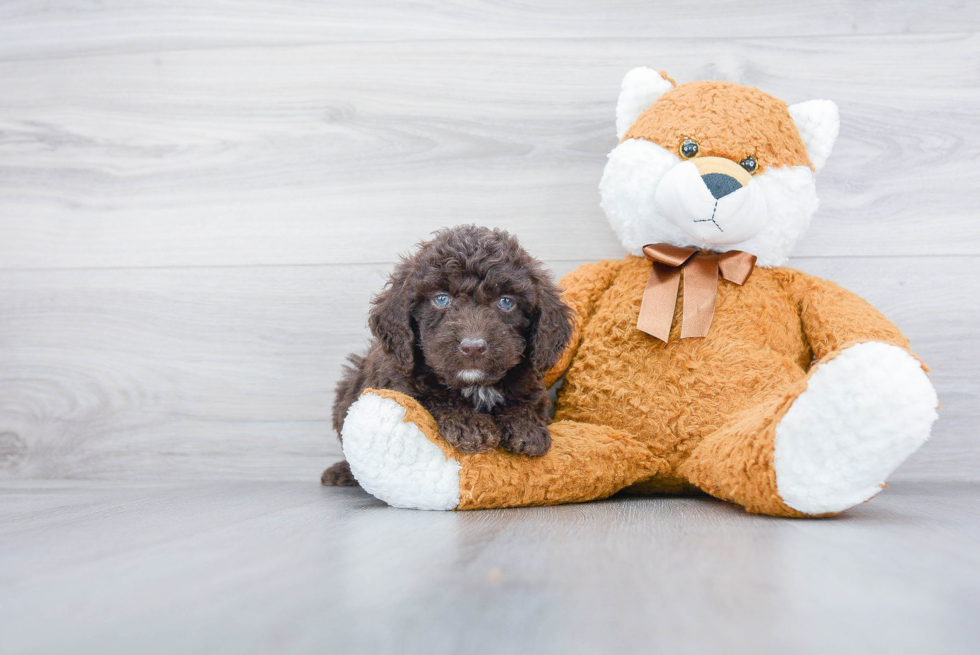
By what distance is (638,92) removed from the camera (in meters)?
1.49

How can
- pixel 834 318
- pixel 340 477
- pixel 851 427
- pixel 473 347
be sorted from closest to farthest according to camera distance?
pixel 851 427 → pixel 473 347 → pixel 834 318 → pixel 340 477

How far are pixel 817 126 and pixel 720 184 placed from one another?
33 centimetres

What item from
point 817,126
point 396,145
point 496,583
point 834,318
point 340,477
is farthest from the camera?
point 396,145

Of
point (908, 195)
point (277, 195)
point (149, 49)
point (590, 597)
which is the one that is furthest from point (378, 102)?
point (590, 597)

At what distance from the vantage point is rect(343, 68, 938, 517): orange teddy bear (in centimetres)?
115

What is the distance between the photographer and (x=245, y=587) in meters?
0.75

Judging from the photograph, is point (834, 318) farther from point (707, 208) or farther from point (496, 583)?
point (496, 583)

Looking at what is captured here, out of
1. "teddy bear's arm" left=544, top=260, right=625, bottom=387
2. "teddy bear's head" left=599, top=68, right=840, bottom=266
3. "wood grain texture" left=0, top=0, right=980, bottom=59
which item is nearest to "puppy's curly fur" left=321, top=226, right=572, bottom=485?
"teddy bear's arm" left=544, top=260, right=625, bottom=387

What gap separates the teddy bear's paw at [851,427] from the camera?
0.97 meters

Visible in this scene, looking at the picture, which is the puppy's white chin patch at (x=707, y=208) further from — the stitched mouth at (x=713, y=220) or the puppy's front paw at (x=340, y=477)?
the puppy's front paw at (x=340, y=477)

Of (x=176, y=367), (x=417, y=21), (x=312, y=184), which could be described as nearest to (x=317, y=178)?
(x=312, y=184)

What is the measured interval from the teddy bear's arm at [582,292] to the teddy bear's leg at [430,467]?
25 centimetres

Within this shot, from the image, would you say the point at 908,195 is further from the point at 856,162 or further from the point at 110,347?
the point at 110,347

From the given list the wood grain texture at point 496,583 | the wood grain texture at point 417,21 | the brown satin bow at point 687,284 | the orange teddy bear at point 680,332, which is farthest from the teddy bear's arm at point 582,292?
the wood grain texture at point 417,21
